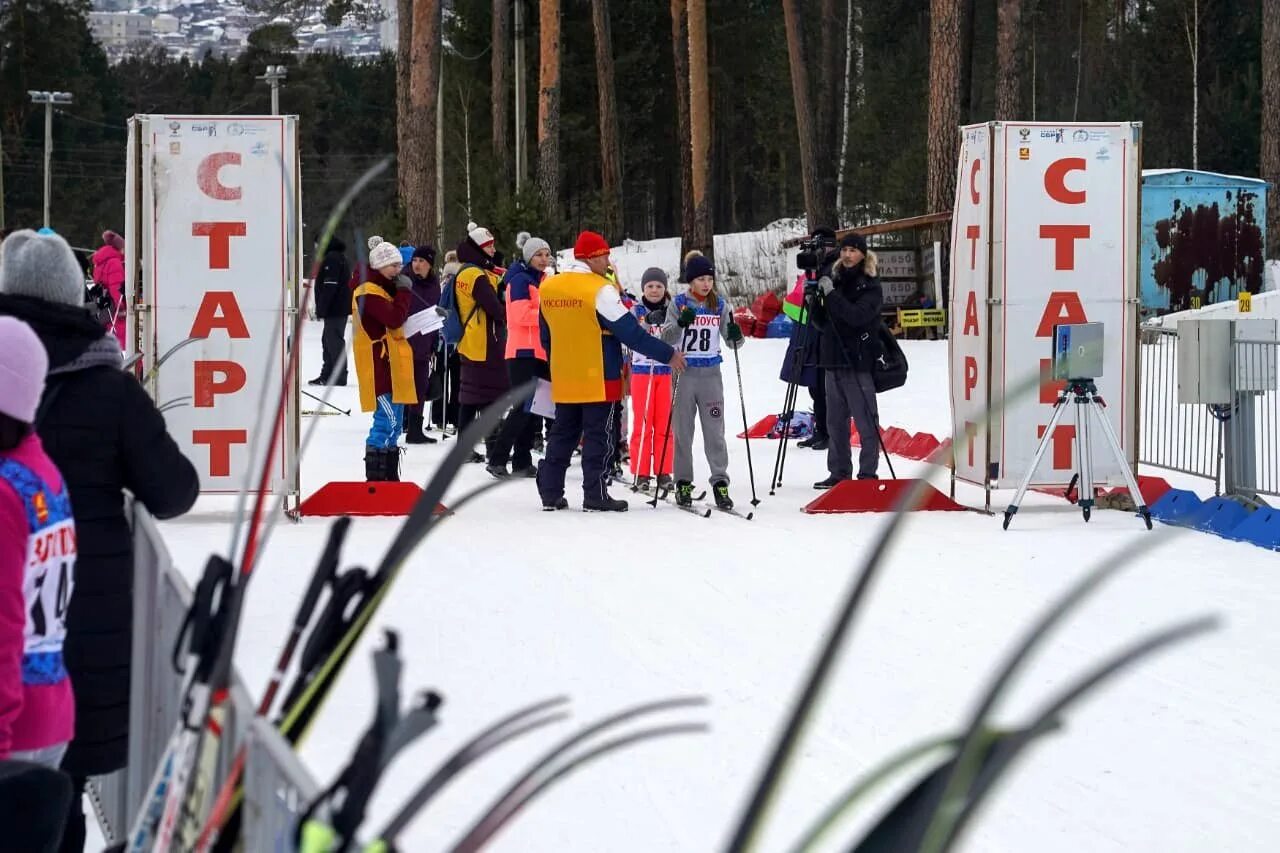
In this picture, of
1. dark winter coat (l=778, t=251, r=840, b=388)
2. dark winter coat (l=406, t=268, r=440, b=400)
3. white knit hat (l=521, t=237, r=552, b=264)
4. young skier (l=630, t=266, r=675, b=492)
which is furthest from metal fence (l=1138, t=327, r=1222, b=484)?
dark winter coat (l=406, t=268, r=440, b=400)

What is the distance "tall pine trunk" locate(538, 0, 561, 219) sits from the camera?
35.9 m

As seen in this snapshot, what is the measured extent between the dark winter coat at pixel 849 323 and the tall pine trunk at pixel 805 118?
24522 mm

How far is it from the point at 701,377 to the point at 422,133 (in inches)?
586

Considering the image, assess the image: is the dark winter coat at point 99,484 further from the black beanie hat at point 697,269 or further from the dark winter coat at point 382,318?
the black beanie hat at point 697,269

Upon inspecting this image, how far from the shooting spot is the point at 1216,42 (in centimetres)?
5050

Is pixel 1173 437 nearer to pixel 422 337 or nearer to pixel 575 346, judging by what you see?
pixel 575 346

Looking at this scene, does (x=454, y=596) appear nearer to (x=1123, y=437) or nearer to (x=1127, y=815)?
(x=1127, y=815)

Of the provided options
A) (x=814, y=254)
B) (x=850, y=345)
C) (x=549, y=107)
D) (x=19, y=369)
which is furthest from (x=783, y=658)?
(x=549, y=107)

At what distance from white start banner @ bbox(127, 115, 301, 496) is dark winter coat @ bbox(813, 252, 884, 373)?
13.1ft

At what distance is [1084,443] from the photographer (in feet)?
38.4

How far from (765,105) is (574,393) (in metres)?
50.1

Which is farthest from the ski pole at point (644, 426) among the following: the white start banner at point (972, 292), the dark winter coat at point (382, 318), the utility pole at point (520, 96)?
the utility pole at point (520, 96)

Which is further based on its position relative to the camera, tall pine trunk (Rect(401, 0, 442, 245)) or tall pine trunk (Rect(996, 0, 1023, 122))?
tall pine trunk (Rect(996, 0, 1023, 122))

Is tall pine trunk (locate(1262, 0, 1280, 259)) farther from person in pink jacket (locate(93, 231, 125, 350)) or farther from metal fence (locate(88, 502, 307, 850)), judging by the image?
metal fence (locate(88, 502, 307, 850))
